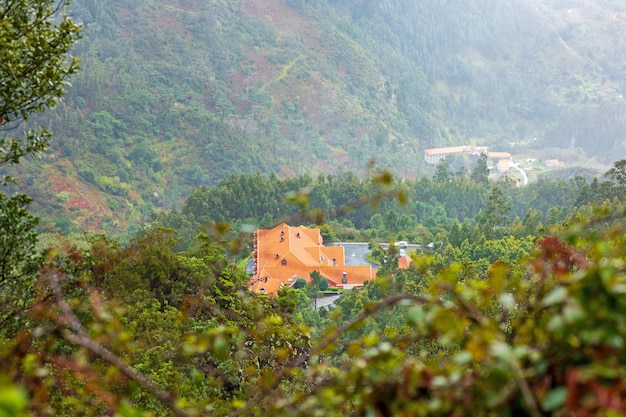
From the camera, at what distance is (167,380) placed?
26.0 ft

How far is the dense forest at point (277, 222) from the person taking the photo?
1827 millimetres

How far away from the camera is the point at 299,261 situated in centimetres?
2708

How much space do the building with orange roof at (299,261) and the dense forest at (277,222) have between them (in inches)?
37.8

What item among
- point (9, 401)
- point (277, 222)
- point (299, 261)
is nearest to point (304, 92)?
point (299, 261)

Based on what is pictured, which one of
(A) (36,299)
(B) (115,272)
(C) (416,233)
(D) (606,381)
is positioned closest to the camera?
(D) (606,381)

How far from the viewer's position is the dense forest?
71.9 inches

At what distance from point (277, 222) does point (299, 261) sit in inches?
947

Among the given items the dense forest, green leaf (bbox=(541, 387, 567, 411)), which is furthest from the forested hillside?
green leaf (bbox=(541, 387, 567, 411))

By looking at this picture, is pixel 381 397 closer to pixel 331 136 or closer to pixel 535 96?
pixel 331 136

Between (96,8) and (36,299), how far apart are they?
68351mm

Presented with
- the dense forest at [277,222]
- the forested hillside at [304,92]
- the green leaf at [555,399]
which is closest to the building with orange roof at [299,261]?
the dense forest at [277,222]

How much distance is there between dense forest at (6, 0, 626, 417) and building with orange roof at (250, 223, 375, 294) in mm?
959

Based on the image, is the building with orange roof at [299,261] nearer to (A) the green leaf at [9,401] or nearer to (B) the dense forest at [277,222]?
(B) the dense forest at [277,222]

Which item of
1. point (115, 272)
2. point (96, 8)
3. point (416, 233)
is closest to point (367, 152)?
point (96, 8)
